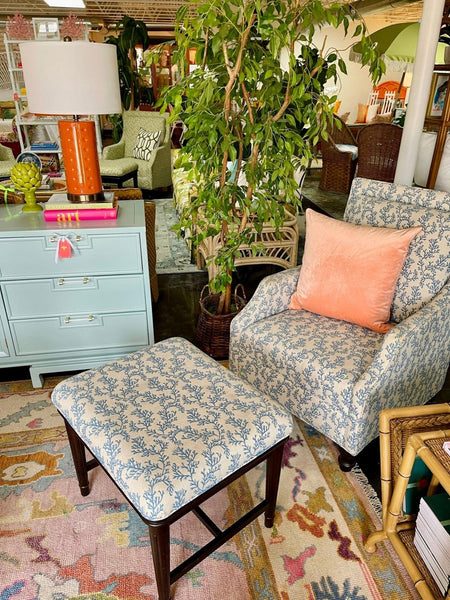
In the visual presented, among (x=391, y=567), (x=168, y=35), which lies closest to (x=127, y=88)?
(x=168, y=35)

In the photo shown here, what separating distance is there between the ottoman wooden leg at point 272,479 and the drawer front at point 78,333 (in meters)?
0.95

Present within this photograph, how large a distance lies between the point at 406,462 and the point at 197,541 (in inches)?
26.5

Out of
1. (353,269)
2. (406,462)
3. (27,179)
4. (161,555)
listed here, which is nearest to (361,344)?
(353,269)

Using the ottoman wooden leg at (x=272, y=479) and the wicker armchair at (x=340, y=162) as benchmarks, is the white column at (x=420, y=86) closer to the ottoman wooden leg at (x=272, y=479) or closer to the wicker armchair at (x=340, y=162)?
the ottoman wooden leg at (x=272, y=479)

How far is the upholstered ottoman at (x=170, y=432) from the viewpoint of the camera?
3.38ft

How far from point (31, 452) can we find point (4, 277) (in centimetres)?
70

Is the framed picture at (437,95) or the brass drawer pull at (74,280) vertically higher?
the framed picture at (437,95)

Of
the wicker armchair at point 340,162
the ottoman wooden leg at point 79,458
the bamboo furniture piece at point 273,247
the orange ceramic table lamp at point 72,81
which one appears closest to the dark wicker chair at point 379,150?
the wicker armchair at point 340,162

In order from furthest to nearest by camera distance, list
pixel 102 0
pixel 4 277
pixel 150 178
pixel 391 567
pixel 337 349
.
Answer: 1. pixel 102 0
2. pixel 150 178
3. pixel 4 277
4. pixel 337 349
5. pixel 391 567

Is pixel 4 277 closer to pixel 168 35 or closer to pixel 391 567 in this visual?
pixel 391 567

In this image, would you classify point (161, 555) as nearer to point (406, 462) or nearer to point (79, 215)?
point (406, 462)

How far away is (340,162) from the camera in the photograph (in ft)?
17.0

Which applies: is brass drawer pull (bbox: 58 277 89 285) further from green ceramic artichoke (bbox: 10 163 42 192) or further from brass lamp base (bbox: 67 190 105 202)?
green ceramic artichoke (bbox: 10 163 42 192)

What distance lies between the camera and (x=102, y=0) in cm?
591
